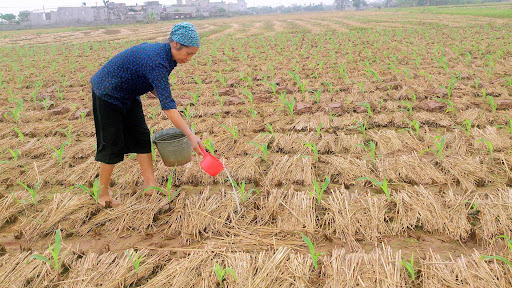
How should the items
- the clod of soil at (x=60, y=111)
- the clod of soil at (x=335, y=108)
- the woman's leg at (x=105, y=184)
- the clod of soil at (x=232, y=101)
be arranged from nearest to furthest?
the woman's leg at (x=105, y=184)
the clod of soil at (x=335, y=108)
the clod of soil at (x=60, y=111)
the clod of soil at (x=232, y=101)

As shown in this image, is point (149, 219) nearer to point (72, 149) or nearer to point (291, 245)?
point (291, 245)

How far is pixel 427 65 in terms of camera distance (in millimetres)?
6711

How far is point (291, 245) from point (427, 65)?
6.27m

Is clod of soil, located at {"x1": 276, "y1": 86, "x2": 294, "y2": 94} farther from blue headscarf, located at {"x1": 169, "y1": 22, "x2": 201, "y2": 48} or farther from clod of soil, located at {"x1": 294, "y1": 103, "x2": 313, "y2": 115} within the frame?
blue headscarf, located at {"x1": 169, "y1": 22, "x2": 201, "y2": 48}

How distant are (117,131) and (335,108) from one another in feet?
9.38

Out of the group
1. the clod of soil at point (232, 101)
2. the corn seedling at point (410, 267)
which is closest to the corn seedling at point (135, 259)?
the corn seedling at point (410, 267)

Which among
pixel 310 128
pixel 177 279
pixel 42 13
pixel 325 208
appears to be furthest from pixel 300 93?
pixel 42 13

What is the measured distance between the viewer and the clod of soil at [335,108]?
4.21 m

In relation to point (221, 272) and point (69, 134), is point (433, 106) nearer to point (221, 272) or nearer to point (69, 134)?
point (221, 272)

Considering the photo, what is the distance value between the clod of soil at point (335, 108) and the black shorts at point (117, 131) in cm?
253

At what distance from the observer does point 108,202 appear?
2.49 metres

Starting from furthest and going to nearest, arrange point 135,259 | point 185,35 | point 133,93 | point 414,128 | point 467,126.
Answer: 1. point 414,128
2. point 467,126
3. point 133,93
4. point 185,35
5. point 135,259

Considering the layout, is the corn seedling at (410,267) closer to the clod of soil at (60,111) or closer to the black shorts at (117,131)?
the black shorts at (117,131)

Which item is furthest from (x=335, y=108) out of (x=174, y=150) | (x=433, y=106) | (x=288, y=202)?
(x=174, y=150)
